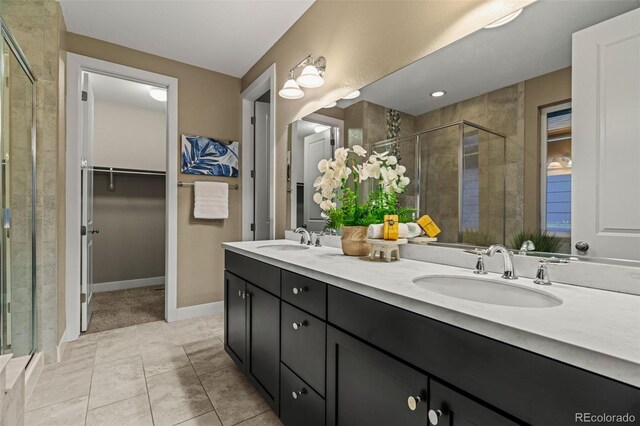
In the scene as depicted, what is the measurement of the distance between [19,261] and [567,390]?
2.67 m

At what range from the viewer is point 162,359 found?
2172mm

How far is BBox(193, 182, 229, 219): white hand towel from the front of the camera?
308 centimetres

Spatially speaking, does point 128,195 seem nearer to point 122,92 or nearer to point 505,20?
point 122,92

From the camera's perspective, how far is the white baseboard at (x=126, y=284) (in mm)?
3943

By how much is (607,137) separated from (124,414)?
91.1 inches

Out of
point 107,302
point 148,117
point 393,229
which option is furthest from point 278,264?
point 148,117

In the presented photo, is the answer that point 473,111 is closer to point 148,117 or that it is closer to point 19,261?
point 19,261

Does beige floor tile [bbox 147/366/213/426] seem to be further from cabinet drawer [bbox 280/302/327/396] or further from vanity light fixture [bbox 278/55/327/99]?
vanity light fixture [bbox 278/55/327/99]

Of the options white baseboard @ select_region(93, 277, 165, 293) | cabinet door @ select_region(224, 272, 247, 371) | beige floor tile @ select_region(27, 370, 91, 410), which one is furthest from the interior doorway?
cabinet door @ select_region(224, 272, 247, 371)

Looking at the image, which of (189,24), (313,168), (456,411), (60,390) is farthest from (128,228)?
(456,411)

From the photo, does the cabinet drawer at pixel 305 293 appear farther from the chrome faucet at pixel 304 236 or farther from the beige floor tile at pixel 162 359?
the beige floor tile at pixel 162 359

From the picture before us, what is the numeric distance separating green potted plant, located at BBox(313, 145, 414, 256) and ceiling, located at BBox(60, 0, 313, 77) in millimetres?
1408

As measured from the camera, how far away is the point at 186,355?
7.35 feet

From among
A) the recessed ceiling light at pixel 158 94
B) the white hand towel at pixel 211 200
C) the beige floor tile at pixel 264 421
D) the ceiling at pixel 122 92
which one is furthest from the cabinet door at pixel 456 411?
the recessed ceiling light at pixel 158 94
